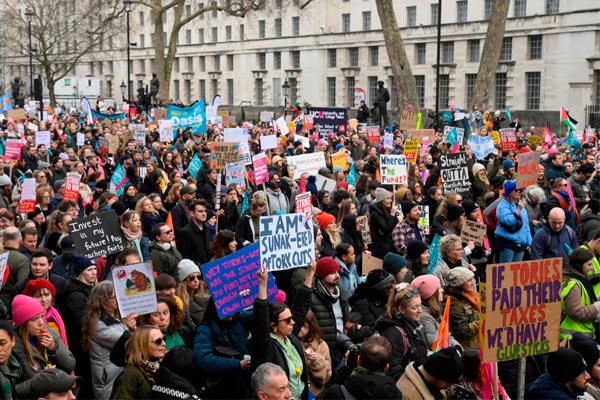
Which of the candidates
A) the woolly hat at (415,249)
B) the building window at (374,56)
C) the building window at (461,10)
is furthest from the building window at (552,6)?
the woolly hat at (415,249)

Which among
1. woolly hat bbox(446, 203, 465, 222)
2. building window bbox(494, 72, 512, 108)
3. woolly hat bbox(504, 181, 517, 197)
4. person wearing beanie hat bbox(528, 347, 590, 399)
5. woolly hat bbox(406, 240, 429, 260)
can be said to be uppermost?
building window bbox(494, 72, 512, 108)

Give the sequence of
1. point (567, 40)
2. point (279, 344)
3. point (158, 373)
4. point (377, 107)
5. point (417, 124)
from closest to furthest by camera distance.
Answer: point (158, 373)
point (279, 344)
point (417, 124)
point (377, 107)
point (567, 40)

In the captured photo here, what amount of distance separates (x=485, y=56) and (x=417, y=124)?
32.7 feet

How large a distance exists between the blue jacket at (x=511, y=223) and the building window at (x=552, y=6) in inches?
1491

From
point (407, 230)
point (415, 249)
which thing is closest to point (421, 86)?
point (407, 230)

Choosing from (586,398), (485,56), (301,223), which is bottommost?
(586,398)

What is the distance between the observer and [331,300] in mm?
7059

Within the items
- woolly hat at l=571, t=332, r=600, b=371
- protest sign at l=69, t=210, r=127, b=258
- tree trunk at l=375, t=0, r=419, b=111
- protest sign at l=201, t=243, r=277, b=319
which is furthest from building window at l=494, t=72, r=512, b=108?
woolly hat at l=571, t=332, r=600, b=371

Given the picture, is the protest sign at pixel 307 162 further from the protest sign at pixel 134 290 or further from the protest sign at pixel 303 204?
the protest sign at pixel 134 290

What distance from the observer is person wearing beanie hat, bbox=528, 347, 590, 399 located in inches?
210

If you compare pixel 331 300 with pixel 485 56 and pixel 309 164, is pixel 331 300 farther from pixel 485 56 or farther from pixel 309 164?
pixel 485 56

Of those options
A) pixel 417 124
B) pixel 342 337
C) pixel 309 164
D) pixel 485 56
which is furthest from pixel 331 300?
pixel 485 56

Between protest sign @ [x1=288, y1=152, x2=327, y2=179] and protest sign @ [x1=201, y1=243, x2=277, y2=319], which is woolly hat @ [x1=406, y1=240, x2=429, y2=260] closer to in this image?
protest sign @ [x1=201, y1=243, x2=277, y2=319]

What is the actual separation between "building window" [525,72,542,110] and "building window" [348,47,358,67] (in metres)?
14.7
